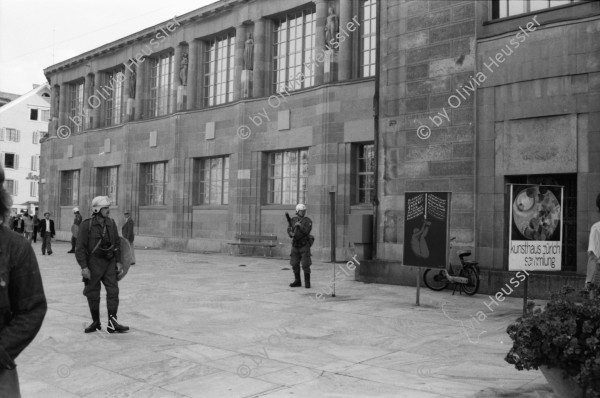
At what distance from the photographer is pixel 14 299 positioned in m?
2.91

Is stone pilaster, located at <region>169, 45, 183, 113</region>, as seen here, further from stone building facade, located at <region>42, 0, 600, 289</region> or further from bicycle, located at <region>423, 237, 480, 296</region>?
bicycle, located at <region>423, 237, 480, 296</region>

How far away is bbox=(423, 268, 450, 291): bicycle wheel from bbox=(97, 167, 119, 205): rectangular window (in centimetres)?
2436

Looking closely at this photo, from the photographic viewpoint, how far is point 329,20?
74.6 ft

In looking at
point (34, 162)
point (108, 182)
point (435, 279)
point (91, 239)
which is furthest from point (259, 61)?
point (34, 162)

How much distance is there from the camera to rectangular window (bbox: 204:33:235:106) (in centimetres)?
2809

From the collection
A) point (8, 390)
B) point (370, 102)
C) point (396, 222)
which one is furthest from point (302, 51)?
point (8, 390)

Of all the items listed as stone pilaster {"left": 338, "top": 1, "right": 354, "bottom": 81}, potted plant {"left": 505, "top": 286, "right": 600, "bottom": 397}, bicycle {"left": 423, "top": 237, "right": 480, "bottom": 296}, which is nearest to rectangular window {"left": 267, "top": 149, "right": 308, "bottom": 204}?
stone pilaster {"left": 338, "top": 1, "right": 354, "bottom": 81}

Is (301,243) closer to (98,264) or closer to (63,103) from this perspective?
(98,264)

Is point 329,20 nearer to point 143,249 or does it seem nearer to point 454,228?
point 454,228

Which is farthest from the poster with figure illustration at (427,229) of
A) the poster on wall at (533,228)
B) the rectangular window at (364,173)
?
the rectangular window at (364,173)

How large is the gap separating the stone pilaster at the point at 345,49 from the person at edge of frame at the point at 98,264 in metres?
15.0

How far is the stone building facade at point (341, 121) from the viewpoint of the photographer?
1286 cm

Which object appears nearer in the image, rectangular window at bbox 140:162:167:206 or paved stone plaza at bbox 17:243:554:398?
paved stone plaza at bbox 17:243:554:398

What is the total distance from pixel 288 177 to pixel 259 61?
5.22m
